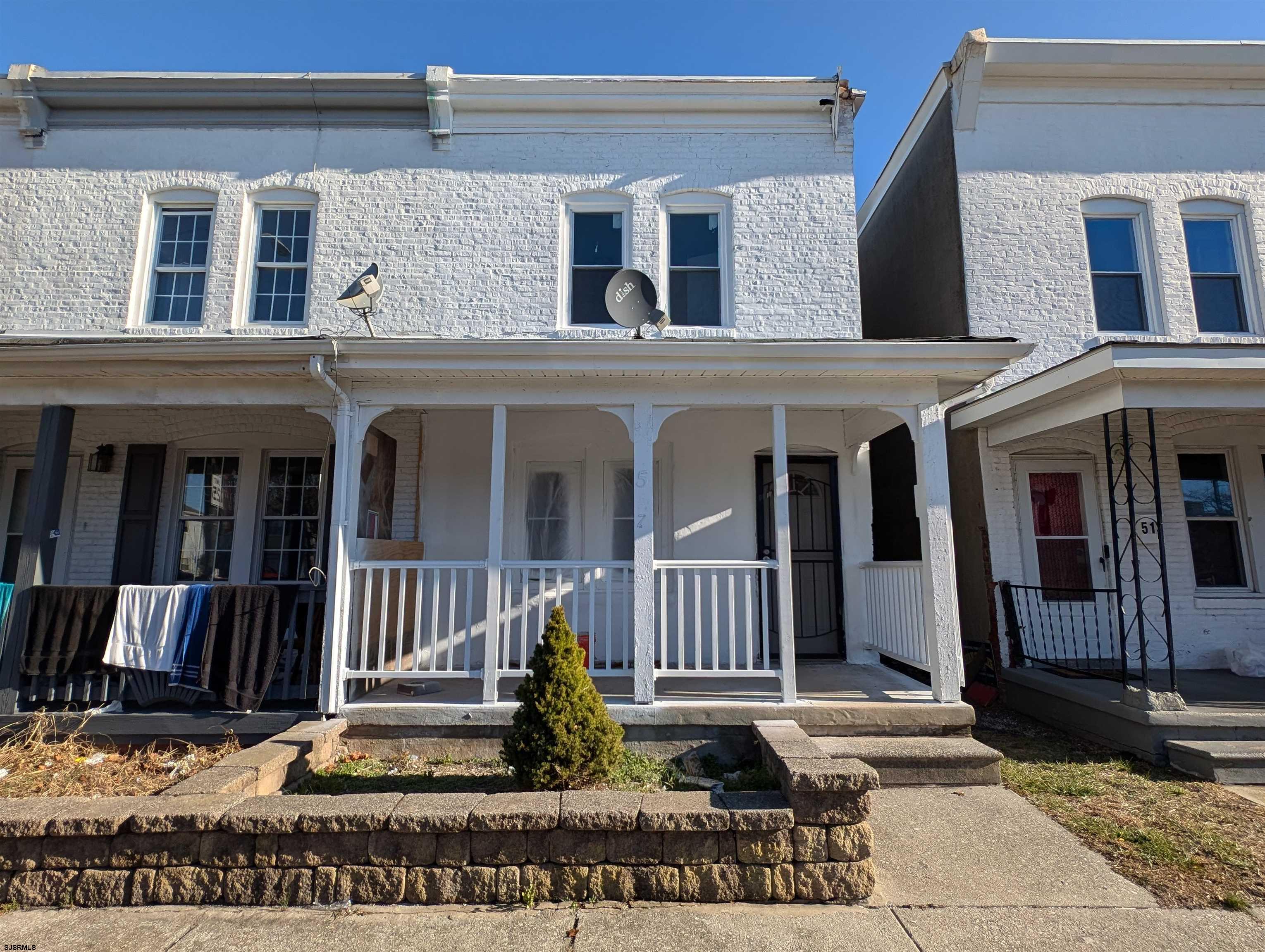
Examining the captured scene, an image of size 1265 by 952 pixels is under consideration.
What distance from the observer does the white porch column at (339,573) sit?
207 inches

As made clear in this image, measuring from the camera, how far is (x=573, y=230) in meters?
7.60

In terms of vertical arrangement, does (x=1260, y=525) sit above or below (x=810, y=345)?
below

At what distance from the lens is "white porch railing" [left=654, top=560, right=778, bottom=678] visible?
17.7 ft

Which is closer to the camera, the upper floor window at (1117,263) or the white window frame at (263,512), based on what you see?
the white window frame at (263,512)

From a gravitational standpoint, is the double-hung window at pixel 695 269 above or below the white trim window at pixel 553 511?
above

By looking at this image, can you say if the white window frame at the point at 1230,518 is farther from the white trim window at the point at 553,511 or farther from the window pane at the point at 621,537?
the white trim window at the point at 553,511

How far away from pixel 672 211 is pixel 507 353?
11.5 feet

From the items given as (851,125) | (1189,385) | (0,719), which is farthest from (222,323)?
(1189,385)

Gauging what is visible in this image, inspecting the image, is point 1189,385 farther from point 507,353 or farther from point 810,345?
point 507,353

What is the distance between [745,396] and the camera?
5.51 metres

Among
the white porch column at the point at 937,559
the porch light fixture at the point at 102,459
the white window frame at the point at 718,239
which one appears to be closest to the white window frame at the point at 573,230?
the white window frame at the point at 718,239

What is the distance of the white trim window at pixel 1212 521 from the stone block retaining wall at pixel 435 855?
6.42 metres

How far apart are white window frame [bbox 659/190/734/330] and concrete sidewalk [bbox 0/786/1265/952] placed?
5.42 m

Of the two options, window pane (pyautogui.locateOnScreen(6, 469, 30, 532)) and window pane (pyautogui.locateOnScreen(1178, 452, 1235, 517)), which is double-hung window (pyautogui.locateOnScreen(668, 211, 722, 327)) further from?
window pane (pyautogui.locateOnScreen(6, 469, 30, 532))
